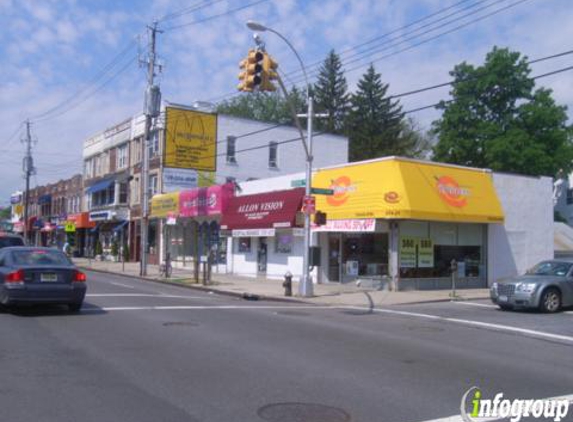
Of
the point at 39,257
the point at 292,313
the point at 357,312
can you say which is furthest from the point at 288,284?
the point at 39,257

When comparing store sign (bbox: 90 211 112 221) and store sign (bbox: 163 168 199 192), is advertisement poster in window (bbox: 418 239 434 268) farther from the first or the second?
store sign (bbox: 90 211 112 221)

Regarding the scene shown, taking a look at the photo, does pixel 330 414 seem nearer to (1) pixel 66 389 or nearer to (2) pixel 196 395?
(2) pixel 196 395

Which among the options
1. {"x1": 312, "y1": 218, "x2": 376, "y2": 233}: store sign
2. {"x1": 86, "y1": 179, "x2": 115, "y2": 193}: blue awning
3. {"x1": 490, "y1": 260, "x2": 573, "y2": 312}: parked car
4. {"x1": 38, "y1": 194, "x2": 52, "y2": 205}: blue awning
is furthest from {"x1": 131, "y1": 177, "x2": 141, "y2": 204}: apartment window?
{"x1": 490, "y1": 260, "x2": 573, "y2": 312}: parked car

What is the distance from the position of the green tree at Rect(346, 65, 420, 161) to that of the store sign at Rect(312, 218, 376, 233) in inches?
1314

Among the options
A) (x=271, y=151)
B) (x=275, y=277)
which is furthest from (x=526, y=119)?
(x=275, y=277)

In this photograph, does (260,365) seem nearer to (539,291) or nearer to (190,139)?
(539,291)

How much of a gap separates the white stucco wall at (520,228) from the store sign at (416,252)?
3766mm

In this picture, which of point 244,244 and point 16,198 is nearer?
point 244,244

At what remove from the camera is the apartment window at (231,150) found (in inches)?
1700

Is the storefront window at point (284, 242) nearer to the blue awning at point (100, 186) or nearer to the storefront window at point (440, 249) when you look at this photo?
the storefront window at point (440, 249)

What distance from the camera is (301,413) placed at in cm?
659

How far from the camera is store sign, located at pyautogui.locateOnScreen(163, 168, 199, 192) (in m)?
41.6

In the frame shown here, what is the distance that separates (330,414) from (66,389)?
9.81 ft

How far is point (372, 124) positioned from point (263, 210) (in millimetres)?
31849
